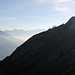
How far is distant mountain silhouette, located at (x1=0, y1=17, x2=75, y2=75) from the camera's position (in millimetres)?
49906

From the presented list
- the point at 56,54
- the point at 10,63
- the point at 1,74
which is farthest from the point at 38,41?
the point at 1,74

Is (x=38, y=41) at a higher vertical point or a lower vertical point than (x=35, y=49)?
higher

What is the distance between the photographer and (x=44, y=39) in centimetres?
6328

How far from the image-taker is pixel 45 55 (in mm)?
56438

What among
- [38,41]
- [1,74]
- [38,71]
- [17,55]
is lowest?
[38,71]

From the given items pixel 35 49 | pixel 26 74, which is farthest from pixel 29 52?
pixel 26 74

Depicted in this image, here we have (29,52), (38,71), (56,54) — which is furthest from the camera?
(29,52)

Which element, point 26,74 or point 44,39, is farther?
point 44,39

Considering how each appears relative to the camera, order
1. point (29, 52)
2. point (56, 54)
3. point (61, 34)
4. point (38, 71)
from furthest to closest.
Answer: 1. point (61, 34)
2. point (29, 52)
3. point (56, 54)
4. point (38, 71)

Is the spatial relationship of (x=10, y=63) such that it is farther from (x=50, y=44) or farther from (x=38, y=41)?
(x=50, y=44)

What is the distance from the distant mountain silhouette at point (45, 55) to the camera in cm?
4991

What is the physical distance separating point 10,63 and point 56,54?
22515mm

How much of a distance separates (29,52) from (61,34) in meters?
19.0

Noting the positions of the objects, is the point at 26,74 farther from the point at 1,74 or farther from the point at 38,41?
the point at 38,41
